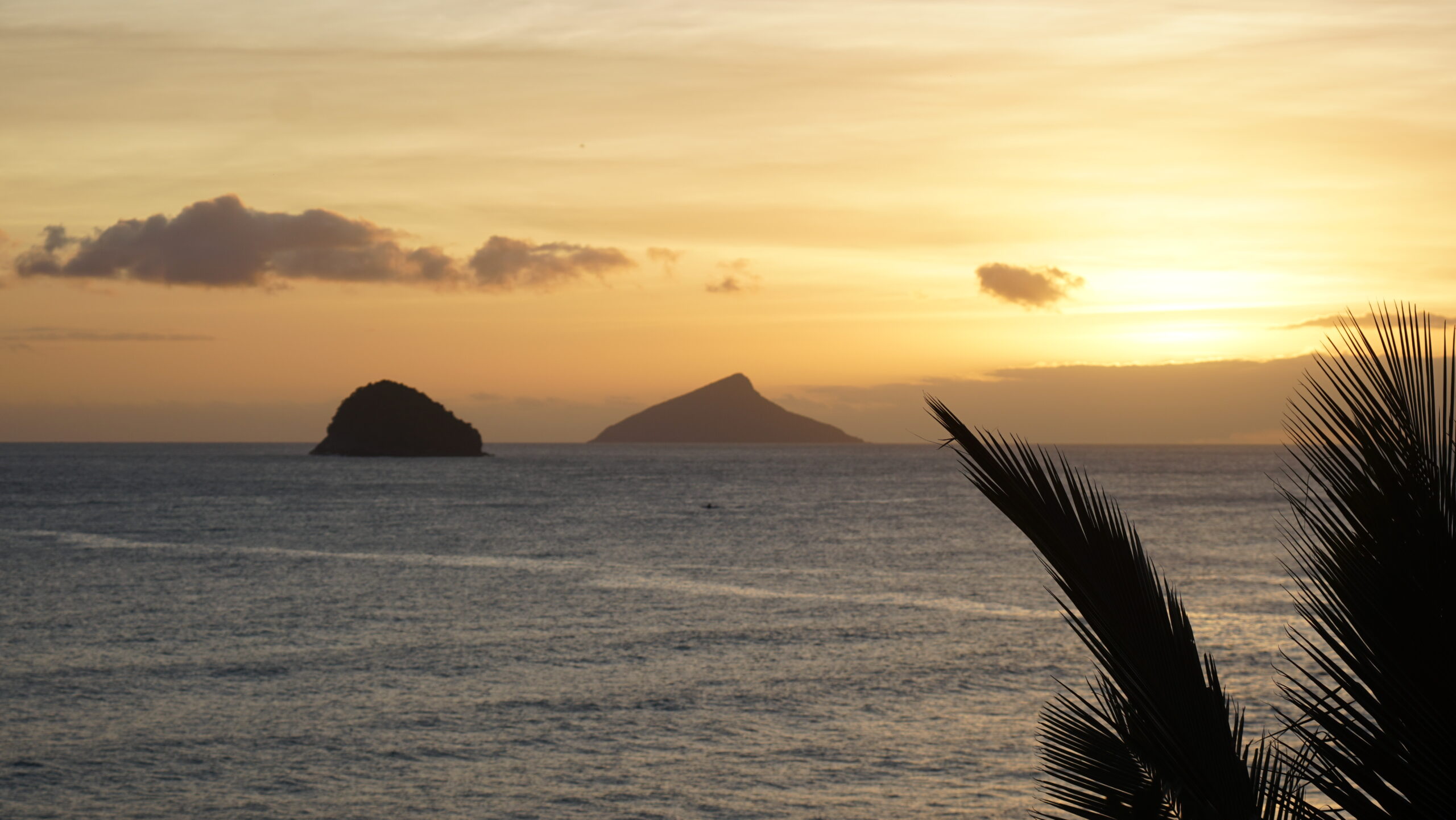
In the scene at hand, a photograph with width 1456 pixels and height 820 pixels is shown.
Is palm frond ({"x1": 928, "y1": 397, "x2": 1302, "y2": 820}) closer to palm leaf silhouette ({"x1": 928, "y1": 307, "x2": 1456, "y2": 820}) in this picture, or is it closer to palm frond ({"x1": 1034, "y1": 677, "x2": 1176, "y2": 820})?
palm leaf silhouette ({"x1": 928, "y1": 307, "x2": 1456, "y2": 820})

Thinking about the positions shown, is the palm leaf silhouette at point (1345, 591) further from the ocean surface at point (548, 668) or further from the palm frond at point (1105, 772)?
the ocean surface at point (548, 668)

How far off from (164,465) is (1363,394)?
211 meters

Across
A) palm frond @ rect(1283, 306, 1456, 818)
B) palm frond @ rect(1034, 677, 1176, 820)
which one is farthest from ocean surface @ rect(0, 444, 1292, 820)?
palm frond @ rect(1283, 306, 1456, 818)

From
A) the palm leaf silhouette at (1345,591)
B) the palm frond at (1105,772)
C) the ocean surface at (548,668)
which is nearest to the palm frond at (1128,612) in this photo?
the palm leaf silhouette at (1345,591)

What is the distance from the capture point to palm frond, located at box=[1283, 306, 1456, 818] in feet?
11.7

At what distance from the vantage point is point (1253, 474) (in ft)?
570

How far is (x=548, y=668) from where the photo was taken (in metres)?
29.9

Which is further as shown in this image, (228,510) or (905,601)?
(228,510)

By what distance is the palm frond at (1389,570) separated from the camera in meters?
3.57

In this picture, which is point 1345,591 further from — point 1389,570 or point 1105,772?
point 1105,772

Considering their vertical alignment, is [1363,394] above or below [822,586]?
above

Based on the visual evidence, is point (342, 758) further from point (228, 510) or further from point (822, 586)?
point (228, 510)

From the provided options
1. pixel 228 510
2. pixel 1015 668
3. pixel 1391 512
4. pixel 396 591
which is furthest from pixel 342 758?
pixel 228 510

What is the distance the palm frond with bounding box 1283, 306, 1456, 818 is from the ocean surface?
51.7ft
